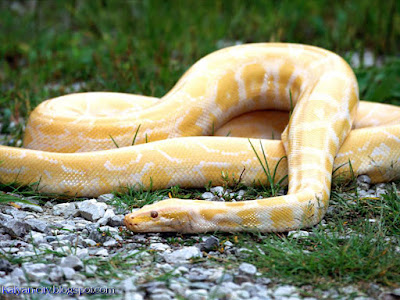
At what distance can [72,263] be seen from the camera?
12.3 ft

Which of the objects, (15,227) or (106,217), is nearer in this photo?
(15,227)

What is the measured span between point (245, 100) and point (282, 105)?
0.48 m

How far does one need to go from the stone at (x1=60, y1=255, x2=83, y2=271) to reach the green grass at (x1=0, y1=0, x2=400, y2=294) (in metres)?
0.11

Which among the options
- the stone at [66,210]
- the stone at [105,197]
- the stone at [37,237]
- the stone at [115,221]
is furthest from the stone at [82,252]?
the stone at [105,197]

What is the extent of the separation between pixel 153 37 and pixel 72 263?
6825mm

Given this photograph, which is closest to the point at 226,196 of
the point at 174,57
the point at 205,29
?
the point at 174,57

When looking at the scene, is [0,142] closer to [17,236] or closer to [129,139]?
[129,139]

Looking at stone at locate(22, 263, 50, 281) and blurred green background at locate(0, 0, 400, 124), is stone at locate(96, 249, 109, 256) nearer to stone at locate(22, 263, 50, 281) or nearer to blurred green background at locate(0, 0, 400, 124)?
stone at locate(22, 263, 50, 281)

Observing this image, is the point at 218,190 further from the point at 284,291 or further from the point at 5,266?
the point at 5,266

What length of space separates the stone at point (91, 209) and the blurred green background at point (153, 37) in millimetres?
3115

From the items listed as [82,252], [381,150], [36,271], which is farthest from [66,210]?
[381,150]

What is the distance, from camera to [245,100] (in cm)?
652

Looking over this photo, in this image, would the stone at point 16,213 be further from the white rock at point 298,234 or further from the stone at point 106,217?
the white rock at point 298,234

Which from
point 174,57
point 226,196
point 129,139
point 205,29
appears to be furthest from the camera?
point 205,29
